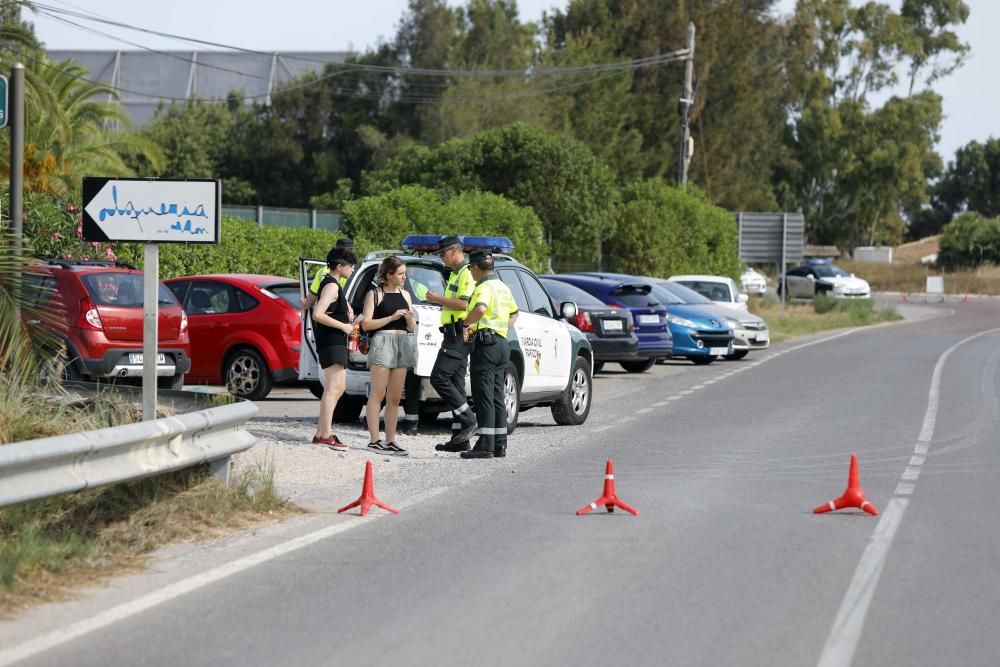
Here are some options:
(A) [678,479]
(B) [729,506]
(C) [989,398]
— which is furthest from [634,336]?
(B) [729,506]

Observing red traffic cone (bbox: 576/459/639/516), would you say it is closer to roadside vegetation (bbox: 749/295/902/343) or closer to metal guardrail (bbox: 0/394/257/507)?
metal guardrail (bbox: 0/394/257/507)

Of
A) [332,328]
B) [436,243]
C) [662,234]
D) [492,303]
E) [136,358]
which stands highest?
[662,234]

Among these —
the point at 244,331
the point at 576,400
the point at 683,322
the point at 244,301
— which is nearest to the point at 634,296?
the point at 683,322

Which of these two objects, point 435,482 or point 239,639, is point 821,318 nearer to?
point 435,482

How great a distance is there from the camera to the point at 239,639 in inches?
265

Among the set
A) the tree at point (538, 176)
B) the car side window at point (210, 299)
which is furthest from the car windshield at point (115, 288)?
the tree at point (538, 176)

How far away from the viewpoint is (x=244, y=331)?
1884 centimetres

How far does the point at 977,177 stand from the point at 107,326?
11126 centimetres

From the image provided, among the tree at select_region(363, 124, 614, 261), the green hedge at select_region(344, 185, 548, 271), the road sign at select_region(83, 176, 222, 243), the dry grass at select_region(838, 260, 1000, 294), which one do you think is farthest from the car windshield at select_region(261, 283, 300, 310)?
the dry grass at select_region(838, 260, 1000, 294)

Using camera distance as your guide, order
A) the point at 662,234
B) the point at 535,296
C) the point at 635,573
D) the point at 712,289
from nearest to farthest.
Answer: the point at 635,573, the point at 535,296, the point at 712,289, the point at 662,234

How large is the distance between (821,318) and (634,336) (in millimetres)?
28516

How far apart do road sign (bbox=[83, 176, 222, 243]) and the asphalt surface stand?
2.19m

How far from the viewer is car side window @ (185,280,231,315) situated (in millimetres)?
19114

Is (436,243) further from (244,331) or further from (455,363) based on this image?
(244,331)
